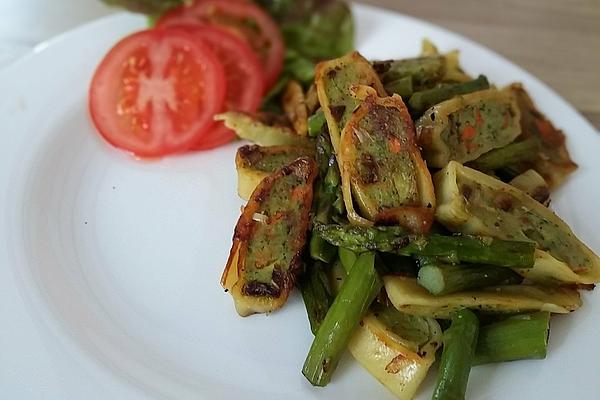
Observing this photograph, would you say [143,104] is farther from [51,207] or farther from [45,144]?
[51,207]

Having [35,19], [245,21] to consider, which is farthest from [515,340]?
[35,19]

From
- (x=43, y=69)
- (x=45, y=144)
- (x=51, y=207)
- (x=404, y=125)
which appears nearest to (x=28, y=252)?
(x=51, y=207)

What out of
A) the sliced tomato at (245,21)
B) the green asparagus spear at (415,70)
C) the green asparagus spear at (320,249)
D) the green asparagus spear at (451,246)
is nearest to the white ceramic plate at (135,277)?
the green asparagus spear at (320,249)

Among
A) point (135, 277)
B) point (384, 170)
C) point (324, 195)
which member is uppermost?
point (384, 170)

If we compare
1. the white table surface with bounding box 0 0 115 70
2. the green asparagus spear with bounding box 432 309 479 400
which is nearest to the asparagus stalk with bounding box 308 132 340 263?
the green asparagus spear with bounding box 432 309 479 400

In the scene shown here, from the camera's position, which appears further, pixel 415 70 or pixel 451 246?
pixel 415 70

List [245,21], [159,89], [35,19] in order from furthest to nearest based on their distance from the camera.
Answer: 1. [35,19]
2. [245,21]
3. [159,89]

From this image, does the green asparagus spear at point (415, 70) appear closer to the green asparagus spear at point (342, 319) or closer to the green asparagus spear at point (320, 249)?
the green asparagus spear at point (320, 249)

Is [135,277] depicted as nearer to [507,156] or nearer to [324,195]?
[324,195]
